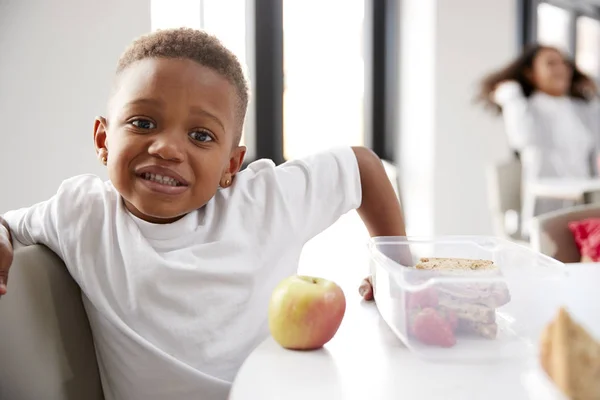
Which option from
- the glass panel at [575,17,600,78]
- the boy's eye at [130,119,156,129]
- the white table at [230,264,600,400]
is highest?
the glass panel at [575,17,600,78]

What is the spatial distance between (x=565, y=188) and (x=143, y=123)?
92.7 inches

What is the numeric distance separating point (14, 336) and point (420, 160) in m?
3.32

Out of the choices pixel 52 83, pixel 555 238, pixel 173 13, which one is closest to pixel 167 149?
pixel 52 83

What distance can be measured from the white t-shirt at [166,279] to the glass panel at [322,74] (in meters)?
2.38

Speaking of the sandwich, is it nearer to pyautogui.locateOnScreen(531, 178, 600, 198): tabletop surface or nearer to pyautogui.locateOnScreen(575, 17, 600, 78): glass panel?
pyautogui.locateOnScreen(531, 178, 600, 198): tabletop surface

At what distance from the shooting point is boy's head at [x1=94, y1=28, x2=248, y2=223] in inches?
33.4

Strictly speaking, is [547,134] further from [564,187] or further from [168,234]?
[168,234]

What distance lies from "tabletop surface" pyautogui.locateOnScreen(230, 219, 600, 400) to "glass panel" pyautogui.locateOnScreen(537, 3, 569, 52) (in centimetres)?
413

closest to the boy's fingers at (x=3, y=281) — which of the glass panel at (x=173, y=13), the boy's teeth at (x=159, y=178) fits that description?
the boy's teeth at (x=159, y=178)

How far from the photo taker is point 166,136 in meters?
0.84

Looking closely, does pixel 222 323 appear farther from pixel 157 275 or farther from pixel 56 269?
pixel 56 269

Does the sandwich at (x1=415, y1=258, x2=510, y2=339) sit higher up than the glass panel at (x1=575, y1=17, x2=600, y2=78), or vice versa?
the glass panel at (x1=575, y1=17, x2=600, y2=78)

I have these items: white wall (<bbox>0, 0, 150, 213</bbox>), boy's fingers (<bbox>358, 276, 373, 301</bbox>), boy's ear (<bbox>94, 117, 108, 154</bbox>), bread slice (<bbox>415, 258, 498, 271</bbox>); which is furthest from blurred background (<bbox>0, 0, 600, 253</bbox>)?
bread slice (<bbox>415, 258, 498, 271</bbox>)

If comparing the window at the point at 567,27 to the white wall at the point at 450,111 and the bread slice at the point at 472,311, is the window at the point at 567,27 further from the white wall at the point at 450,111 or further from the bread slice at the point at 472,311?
the bread slice at the point at 472,311
